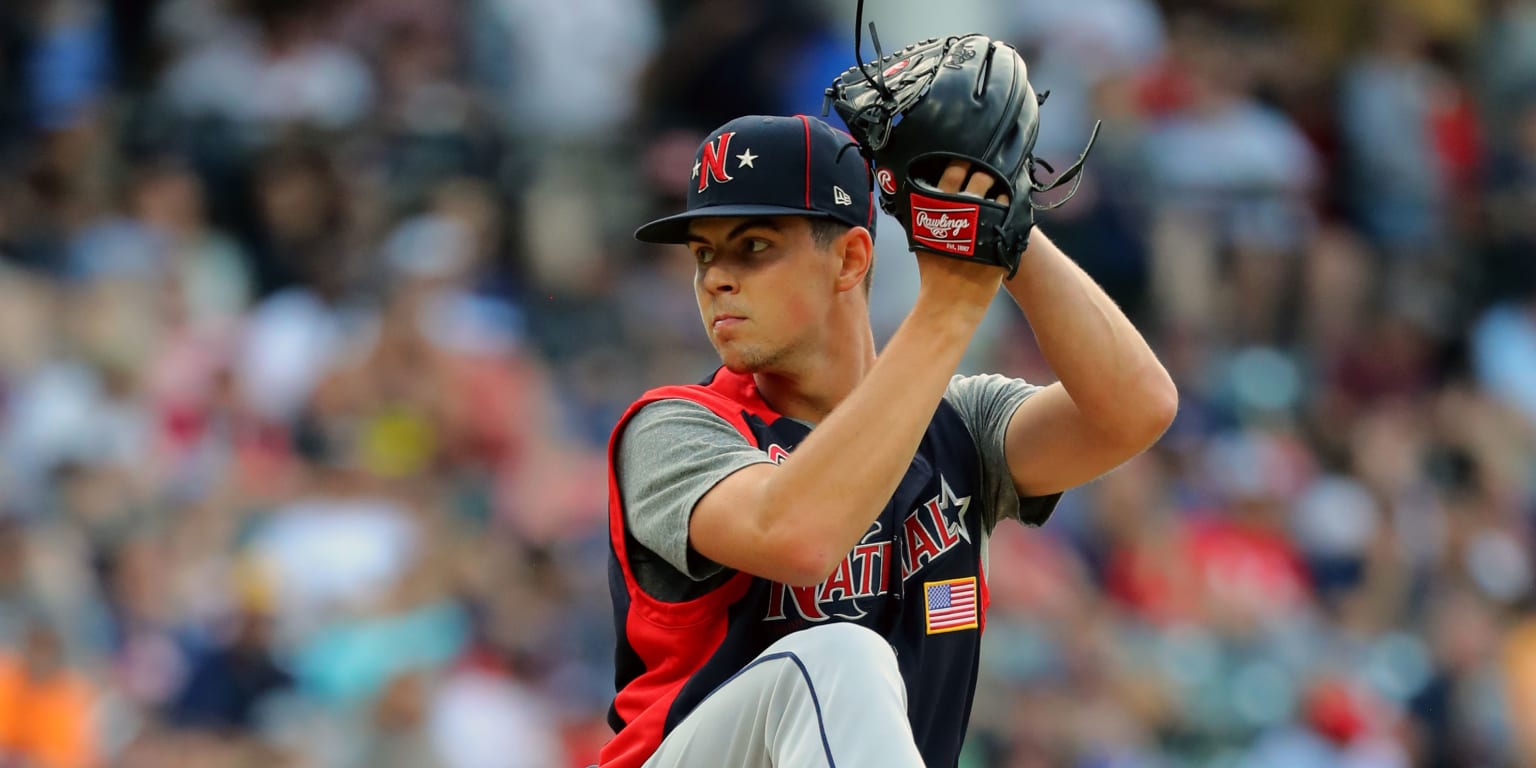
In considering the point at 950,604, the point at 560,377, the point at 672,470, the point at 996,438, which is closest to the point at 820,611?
the point at 950,604

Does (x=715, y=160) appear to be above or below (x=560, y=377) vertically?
above

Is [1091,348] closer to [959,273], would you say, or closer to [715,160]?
[959,273]

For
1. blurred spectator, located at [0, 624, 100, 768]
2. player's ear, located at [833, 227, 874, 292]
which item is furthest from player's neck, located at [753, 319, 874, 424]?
blurred spectator, located at [0, 624, 100, 768]

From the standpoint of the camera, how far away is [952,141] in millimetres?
3160

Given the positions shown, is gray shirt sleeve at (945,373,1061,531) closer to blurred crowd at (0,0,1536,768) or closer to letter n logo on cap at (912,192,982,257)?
letter n logo on cap at (912,192,982,257)

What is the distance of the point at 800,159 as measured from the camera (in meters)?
3.48

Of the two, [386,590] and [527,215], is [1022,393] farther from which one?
[527,215]

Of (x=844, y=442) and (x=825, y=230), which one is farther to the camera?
(x=825, y=230)

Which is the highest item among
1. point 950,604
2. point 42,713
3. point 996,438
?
point 996,438

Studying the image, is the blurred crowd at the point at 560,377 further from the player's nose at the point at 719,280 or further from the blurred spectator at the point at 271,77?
the player's nose at the point at 719,280

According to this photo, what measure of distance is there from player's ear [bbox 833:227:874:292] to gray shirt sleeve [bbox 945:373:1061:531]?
0.36 m

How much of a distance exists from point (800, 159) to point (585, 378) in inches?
207

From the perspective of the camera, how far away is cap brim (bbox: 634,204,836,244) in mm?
3410

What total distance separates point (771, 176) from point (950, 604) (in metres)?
0.83
